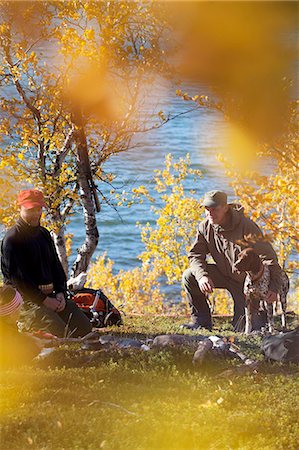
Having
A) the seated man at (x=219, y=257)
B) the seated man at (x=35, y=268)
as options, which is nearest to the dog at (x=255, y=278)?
the seated man at (x=219, y=257)

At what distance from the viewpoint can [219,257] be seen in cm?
842

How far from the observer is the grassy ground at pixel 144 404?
420cm

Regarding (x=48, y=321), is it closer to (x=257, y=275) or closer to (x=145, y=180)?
(x=257, y=275)

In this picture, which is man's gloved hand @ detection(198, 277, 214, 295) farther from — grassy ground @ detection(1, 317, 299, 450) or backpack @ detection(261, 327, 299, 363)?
grassy ground @ detection(1, 317, 299, 450)

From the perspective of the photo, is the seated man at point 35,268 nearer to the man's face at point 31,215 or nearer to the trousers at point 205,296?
the man's face at point 31,215

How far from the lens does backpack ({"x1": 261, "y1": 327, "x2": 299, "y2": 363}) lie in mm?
6238

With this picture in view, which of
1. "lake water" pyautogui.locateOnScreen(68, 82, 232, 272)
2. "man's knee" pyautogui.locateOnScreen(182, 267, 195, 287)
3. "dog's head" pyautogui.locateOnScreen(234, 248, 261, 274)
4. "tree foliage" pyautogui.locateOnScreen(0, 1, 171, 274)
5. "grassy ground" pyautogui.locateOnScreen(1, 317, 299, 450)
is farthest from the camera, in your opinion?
"lake water" pyautogui.locateOnScreen(68, 82, 232, 272)

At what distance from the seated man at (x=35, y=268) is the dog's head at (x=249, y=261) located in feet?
7.28

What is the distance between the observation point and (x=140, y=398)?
4.96m

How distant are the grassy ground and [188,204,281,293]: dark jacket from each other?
76.7 inches

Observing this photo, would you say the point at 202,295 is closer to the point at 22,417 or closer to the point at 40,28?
the point at 22,417

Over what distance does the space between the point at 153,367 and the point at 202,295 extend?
3045 mm

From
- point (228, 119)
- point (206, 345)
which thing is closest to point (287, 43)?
point (228, 119)

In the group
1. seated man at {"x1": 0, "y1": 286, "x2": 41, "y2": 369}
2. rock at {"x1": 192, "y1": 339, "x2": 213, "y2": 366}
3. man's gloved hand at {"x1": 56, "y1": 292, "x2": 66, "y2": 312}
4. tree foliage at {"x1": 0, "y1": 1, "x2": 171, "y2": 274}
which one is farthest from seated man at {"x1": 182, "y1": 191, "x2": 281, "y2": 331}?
tree foliage at {"x1": 0, "y1": 1, "x2": 171, "y2": 274}
